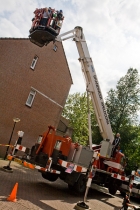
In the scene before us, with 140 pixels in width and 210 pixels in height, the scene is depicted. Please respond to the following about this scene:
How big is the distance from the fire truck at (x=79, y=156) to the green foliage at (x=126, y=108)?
1873 cm

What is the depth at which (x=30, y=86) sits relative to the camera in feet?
60.2

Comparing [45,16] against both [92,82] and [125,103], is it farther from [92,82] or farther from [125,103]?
[125,103]

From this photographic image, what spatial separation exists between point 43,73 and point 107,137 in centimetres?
1086

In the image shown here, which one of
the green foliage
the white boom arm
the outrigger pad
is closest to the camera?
the outrigger pad

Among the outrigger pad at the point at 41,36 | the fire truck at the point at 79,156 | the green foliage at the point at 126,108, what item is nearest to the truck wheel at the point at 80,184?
the fire truck at the point at 79,156

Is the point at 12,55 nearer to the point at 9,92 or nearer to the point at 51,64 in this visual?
the point at 9,92

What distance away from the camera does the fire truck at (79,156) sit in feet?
26.1

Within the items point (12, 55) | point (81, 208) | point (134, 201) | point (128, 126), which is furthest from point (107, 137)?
point (128, 126)

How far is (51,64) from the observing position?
66.1ft

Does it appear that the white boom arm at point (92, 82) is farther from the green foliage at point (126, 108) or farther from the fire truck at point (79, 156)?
the green foliage at point (126, 108)

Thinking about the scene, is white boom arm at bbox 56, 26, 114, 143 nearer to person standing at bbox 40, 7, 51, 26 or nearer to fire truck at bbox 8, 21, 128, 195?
fire truck at bbox 8, 21, 128, 195

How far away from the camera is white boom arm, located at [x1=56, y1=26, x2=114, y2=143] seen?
10344 mm

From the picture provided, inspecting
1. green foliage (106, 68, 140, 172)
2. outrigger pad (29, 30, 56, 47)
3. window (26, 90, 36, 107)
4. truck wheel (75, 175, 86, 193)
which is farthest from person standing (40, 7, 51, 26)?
green foliage (106, 68, 140, 172)

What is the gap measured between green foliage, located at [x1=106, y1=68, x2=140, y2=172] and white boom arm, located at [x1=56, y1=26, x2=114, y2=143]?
19216mm
